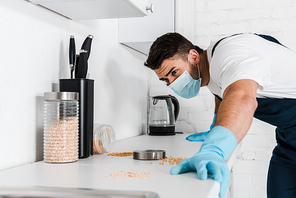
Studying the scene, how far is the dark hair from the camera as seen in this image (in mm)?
1438

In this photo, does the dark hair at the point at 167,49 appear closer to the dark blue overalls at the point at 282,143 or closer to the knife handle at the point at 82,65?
the dark blue overalls at the point at 282,143

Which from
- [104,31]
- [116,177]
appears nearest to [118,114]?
[104,31]

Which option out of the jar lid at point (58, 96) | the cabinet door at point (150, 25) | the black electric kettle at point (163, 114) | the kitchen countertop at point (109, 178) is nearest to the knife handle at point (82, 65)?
the jar lid at point (58, 96)

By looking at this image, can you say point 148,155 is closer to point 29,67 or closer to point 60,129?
point 60,129

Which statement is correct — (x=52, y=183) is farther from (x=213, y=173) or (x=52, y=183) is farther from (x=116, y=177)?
(x=213, y=173)

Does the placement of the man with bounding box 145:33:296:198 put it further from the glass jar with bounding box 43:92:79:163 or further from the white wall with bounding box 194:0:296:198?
the white wall with bounding box 194:0:296:198

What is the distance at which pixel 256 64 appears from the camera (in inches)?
37.7

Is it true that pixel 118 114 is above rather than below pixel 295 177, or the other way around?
above

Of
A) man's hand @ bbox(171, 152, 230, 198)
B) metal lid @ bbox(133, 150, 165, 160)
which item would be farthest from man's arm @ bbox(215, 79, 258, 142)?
metal lid @ bbox(133, 150, 165, 160)

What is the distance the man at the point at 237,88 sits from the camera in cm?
80

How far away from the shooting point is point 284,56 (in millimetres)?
1236

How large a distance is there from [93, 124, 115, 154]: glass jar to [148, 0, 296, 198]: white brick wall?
1094 millimetres

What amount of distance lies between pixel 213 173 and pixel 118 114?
43.9 inches

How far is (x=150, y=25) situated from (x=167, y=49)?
1.14 feet
